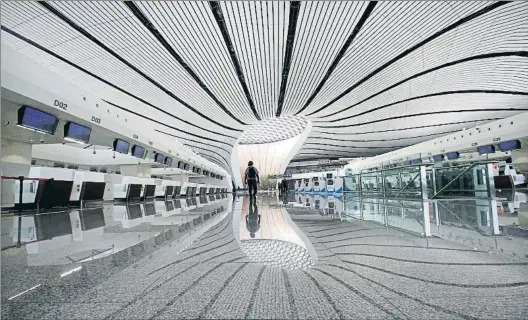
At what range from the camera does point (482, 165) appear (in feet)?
26.0

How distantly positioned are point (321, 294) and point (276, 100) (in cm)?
2425

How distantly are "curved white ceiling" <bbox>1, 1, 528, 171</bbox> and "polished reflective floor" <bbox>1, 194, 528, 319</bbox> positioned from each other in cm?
1042

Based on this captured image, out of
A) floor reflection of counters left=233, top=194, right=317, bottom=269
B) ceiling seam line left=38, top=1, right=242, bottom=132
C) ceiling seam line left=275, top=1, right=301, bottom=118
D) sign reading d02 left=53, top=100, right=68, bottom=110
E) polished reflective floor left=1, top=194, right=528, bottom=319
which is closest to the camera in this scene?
polished reflective floor left=1, top=194, right=528, bottom=319

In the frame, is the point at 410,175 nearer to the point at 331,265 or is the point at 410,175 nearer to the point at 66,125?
the point at 331,265

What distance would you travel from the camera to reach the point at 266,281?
5.40ft

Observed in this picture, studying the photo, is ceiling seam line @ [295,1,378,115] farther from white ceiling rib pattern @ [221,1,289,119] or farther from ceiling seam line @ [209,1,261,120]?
ceiling seam line @ [209,1,261,120]

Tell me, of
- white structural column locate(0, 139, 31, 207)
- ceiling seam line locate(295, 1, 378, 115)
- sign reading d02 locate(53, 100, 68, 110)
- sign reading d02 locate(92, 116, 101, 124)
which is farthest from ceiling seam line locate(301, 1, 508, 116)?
white structural column locate(0, 139, 31, 207)

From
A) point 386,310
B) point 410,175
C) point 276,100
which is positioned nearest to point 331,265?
point 386,310

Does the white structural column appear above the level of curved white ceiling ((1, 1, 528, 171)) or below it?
below

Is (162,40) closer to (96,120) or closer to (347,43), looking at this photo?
(96,120)

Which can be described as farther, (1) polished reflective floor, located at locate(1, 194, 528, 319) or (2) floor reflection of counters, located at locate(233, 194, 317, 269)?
(2) floor reflection of counters, located at locate(233, 194, 317, 269)

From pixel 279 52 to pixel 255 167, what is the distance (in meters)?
6.21

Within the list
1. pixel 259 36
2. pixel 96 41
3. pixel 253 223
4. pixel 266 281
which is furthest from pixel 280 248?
pixel 96 41

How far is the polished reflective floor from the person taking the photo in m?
1.27
